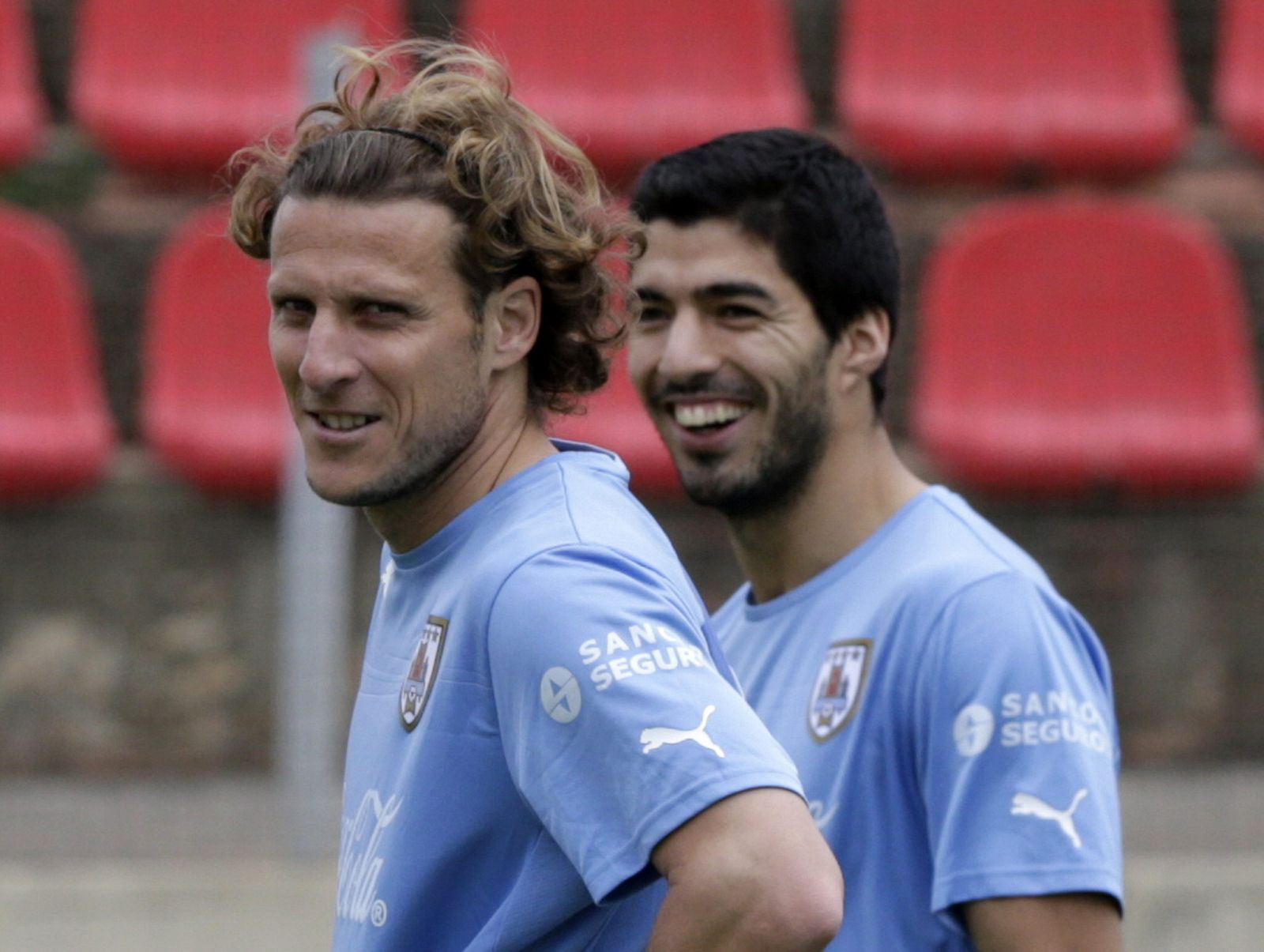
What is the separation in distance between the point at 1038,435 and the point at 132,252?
327 centimetres

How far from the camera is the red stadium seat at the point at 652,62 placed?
23.8 feet

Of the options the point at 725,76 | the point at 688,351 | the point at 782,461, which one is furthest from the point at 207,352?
the point at 782,461

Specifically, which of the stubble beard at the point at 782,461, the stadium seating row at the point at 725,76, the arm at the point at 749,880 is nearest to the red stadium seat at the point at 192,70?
the stadium seating row at the point at 725,76

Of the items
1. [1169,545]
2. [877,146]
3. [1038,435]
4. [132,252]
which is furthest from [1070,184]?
[132,252]

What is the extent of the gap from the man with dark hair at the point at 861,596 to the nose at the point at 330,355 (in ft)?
2.56

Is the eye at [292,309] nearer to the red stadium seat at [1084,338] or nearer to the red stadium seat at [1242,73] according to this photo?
the red stadium seat at [1084,338]

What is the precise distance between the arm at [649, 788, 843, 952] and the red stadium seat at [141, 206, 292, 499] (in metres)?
4.77

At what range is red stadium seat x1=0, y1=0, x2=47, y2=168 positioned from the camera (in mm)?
6738

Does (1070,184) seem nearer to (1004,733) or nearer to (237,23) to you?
(237,23)

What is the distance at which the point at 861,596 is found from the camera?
7.86 ft

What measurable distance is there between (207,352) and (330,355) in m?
4.91

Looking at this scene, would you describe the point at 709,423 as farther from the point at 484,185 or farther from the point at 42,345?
the point at 42,345

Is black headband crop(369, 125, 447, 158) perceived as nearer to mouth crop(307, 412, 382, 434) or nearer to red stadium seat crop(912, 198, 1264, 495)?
mouth crop(307, 412, 382, 434)

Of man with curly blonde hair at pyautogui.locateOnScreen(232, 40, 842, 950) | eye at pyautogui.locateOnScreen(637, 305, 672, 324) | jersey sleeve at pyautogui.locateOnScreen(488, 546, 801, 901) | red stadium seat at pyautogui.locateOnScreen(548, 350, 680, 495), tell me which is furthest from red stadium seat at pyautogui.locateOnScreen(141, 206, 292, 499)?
jersey sleeve at pyautogui.locateOnScreen(488, 546, 801, 901)
